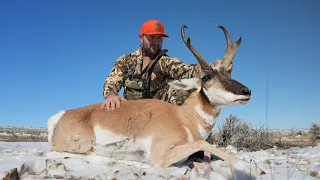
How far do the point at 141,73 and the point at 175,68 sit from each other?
0.90m

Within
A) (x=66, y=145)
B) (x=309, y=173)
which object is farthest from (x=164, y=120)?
(x=309, y=173)

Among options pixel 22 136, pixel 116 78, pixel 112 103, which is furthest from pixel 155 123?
pixel 22 136

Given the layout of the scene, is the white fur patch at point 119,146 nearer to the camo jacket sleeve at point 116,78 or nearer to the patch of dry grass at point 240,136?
the camo jacket sleeve at point 116,78

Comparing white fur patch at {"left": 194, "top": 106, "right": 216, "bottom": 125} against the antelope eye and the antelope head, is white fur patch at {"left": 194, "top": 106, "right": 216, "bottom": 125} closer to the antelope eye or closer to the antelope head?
the antelope head

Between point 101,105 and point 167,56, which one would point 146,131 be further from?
point 167,56

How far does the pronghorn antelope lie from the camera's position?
5.14 metres

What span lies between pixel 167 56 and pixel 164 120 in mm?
3146

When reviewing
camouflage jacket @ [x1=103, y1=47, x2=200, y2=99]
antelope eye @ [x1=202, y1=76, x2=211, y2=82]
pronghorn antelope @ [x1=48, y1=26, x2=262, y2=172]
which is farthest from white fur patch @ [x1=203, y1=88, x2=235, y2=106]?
camouflage jacket @ [x1=103, y1=47, x2=200, y2=99]

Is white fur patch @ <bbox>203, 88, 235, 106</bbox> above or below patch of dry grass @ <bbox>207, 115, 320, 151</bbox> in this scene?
above

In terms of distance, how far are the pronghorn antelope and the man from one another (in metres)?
1.96

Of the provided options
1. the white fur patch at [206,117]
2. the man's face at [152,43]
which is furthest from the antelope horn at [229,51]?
the man's face at [152,43]

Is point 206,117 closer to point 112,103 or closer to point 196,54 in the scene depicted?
point 196,54

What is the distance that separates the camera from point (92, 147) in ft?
18.5

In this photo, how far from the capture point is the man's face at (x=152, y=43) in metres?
7.89
